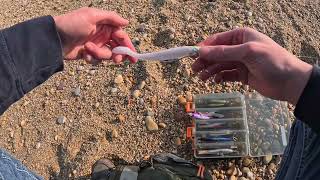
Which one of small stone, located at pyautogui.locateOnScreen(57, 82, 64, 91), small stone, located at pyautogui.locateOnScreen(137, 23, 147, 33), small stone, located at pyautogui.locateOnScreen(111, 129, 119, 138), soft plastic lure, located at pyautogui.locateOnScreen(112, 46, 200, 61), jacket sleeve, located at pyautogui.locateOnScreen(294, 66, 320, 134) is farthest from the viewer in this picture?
small stone, located at pyautogui.locateOnScreen(137, 23, 147, 33)

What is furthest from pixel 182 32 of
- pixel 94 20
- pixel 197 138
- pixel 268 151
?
pixel 94 20

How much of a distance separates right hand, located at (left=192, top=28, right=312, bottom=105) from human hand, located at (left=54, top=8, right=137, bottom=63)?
410 mm

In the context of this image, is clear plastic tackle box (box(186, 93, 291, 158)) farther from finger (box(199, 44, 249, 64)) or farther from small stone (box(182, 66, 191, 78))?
finger (box(199, 44, 249, 64))

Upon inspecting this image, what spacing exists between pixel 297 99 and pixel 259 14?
5.19ft

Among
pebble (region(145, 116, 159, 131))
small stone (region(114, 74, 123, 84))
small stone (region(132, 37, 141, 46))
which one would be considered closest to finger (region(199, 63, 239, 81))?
pebble (region(145, 116, 159, 131))

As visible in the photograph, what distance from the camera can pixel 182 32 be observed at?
9.02 feet

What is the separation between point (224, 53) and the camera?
4.92 feet

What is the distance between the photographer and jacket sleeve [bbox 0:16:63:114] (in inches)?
57.8

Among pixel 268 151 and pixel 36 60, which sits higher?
pixel 36 60

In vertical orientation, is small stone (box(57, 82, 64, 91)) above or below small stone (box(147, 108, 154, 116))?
above

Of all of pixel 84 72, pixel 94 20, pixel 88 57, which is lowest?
pixel 84 72

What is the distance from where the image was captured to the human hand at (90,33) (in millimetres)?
1673

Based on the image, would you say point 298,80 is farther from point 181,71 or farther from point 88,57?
point 181,71

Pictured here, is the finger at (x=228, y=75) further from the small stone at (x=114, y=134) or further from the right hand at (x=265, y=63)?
the small stone at (x=114, y=134)
